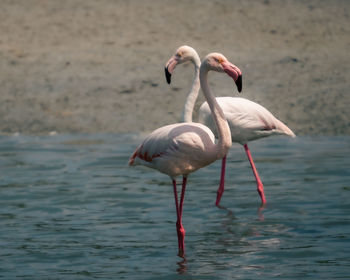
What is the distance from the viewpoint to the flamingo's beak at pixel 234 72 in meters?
5.20

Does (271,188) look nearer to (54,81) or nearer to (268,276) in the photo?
(268,276)

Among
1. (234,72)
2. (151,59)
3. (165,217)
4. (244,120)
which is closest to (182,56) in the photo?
(244,120)

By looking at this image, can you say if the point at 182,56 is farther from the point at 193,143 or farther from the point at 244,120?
the point at 193,143

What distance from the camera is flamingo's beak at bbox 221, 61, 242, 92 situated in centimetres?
520

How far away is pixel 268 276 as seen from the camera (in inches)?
195

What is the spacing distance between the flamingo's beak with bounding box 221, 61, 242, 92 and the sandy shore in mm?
5688

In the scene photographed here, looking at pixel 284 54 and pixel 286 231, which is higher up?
pixel 284 54

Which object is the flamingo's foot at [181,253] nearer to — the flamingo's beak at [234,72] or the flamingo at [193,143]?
the flamingo at [193,143]

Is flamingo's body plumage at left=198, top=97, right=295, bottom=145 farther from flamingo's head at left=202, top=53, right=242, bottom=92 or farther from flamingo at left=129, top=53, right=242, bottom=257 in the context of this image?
flamingo's head at left=202, top=53, right=242, bottom=92

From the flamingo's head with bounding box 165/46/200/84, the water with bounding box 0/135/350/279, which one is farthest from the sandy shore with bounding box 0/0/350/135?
the flamingo's head with bounding box 165/46/200/84

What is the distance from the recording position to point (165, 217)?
6.77m

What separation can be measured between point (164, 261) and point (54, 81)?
784 cm

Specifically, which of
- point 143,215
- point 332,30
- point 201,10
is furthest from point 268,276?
point 201,10

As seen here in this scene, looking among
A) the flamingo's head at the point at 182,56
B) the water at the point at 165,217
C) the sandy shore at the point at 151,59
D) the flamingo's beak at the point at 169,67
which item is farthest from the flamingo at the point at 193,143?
the sandy shore at the point at 151,59
